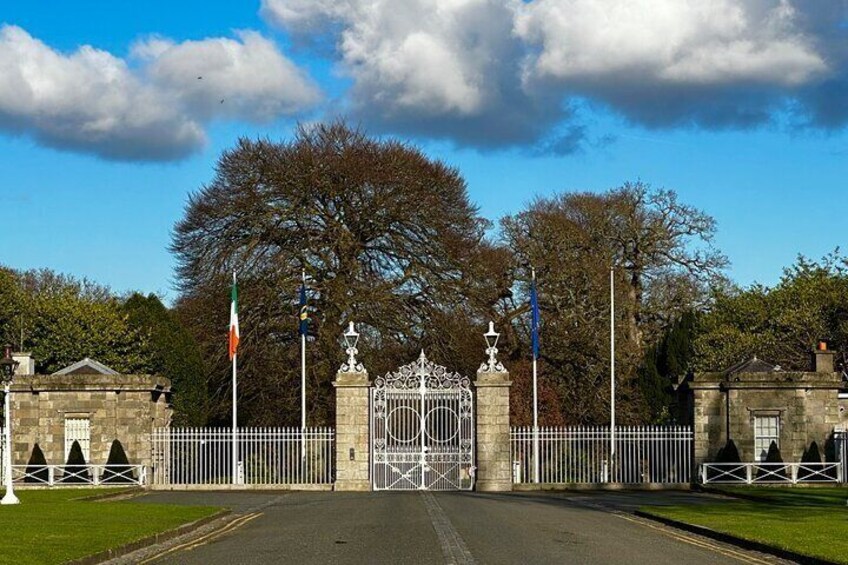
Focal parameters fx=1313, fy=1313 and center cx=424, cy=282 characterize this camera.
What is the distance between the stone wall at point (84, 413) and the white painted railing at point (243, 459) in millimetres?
803

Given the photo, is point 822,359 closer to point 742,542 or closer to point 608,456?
point 608,456

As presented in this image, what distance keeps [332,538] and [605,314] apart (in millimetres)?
40935

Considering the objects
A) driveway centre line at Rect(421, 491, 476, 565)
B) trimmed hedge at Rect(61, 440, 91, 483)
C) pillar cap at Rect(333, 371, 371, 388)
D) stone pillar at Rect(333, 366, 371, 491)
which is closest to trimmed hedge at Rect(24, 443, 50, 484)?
trimmed hedge at Rect(61, 440, 91, 483)

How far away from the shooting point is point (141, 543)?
1992cm

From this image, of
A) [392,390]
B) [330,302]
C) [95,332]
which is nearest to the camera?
[392,390]

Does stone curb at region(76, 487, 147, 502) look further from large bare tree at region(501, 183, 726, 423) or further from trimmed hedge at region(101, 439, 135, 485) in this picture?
large bare tree at region(501, 183, 726, 423)

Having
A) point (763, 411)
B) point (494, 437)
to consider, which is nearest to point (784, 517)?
point (494, 437)

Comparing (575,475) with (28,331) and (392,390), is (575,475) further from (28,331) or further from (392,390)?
(28,331)

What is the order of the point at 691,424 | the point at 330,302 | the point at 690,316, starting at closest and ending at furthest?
the point at 691,424 < the point at 330,302 < the point at 690,316

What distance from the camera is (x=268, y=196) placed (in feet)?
172

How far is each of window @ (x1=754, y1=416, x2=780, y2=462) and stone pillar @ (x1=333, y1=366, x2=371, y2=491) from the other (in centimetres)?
1255

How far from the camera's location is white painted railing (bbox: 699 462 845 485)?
40562 mm

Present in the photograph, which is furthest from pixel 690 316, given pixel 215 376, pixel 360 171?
pixel 215 376

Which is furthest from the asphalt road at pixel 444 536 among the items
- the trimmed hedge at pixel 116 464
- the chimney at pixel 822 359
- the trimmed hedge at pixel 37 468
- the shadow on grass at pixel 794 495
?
the chimney at pixel 822 359
